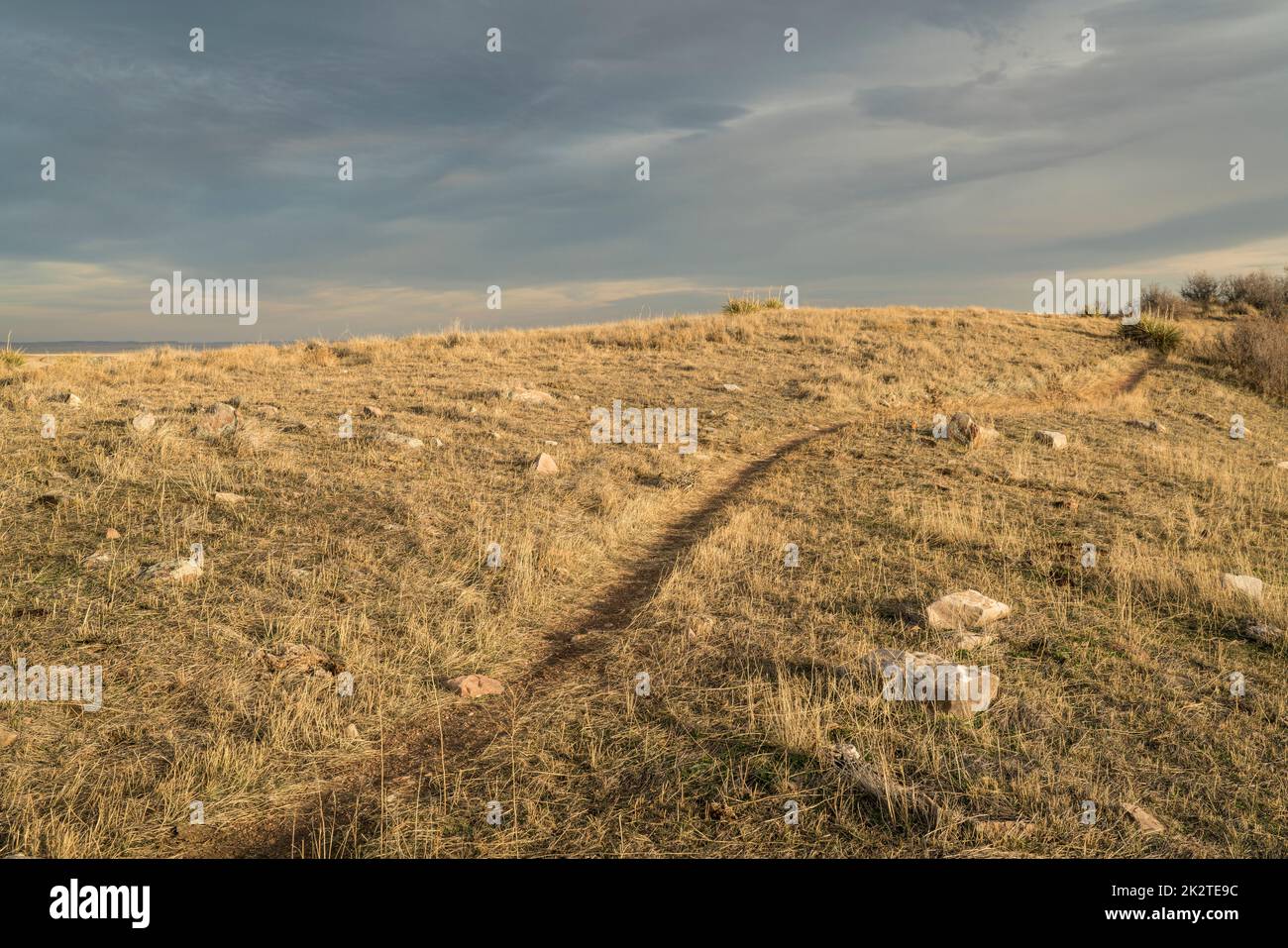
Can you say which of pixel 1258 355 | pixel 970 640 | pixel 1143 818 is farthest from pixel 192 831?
pixel 1258 355

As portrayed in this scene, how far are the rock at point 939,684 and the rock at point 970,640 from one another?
467 mm

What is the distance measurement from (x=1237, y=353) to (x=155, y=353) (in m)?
33.7

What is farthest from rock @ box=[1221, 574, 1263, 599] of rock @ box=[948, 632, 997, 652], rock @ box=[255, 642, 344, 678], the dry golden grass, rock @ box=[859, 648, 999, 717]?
rock @ box=[255, 642, 344, 678]

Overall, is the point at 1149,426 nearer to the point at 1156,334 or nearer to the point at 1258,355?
the point at 1258,355

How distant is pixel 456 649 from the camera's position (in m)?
6.38

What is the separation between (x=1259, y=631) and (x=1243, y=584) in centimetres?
106

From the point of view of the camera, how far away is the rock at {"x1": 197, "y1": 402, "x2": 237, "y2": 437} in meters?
11.3

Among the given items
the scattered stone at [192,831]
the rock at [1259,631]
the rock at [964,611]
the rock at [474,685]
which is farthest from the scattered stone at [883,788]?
the rock at [1259,631]

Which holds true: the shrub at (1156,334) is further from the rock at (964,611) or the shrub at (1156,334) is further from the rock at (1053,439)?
the rock at (964,611)

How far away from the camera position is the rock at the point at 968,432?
1383 centimetres

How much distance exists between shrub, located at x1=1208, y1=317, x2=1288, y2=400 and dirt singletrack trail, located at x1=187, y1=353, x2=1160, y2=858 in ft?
70.2

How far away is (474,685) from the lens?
5906 mm

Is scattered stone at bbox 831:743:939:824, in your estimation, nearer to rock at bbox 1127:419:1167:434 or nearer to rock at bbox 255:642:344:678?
rock at bbox 255:642:344:678
